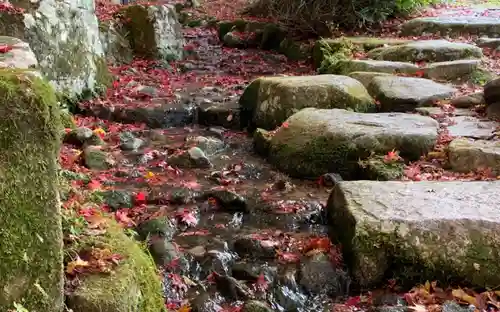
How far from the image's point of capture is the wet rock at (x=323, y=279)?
12.9 feet

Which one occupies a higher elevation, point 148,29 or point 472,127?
point 148,29

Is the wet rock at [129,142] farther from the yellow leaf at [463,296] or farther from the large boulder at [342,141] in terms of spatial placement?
the yellow leaf at [463,296]

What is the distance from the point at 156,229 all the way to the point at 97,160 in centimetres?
181

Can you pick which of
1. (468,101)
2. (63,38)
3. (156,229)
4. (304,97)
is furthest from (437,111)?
(63,38)

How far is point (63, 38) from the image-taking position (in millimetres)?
7773

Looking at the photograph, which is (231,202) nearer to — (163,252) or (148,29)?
(163,252)

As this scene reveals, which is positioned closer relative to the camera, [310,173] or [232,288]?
[232,288]

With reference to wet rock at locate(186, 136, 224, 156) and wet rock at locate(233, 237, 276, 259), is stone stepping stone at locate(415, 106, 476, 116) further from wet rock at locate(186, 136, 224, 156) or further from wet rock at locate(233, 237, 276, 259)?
wet rock at locate(233, 237, 276, 259)

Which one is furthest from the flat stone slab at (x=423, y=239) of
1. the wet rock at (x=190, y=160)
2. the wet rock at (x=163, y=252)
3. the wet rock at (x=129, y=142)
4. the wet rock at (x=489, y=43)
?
the wet rock at (x=489, y=43)

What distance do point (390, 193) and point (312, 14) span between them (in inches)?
318

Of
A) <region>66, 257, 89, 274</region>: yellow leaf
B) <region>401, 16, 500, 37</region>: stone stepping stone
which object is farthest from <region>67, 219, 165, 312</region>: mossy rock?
<region>401, 16, 500, 37</region>: stone stepping stone

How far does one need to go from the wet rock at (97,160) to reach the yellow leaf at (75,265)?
3.22 meters

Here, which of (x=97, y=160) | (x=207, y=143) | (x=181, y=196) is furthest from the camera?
(x=207, y=143)

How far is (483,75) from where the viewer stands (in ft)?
26.5
